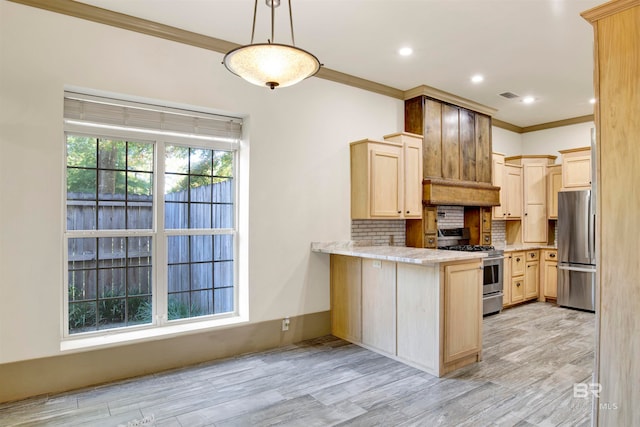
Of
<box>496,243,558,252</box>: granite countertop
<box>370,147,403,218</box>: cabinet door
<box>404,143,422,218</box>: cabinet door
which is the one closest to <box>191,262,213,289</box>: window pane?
<box>370,147,403,218</box>: cabinet door

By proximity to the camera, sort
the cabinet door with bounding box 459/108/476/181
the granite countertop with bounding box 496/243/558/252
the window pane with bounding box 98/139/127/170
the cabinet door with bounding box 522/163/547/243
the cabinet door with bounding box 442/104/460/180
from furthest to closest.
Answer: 1. the cabinet door with bounding box 522/163/547/243
2. the granite countertop with bounding box 496/243/558/252
3. the cabinet door with bounding box 459/108/476/181
4. the cabinet door with bounding box 442/104/460/180
5. the window pane with bounding box 98/139/127/170

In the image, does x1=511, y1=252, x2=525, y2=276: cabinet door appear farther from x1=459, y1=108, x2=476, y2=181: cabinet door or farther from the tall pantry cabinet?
the tall pantry cabinet

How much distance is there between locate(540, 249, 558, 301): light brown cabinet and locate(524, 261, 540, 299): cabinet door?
2.9 inches

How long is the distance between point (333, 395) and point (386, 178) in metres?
2.51

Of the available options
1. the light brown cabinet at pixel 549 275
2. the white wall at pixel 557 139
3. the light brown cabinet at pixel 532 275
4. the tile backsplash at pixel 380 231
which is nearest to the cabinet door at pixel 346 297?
the tile backsplash at pixel 380 231

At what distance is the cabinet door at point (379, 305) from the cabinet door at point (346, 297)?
3.7 inches

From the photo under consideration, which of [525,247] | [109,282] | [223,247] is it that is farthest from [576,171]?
[109,282]

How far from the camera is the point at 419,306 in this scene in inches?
134

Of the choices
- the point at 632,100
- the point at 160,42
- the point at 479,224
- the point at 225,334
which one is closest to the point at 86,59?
the point at 160,42

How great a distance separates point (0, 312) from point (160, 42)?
97.7 inches

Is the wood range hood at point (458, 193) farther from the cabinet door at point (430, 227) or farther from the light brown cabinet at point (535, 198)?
the light brown cabinet at point (535, 198)

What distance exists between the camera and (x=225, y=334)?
146 inches

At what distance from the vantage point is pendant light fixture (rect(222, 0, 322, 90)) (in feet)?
7.13

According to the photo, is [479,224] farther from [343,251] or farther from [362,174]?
[343,251]
